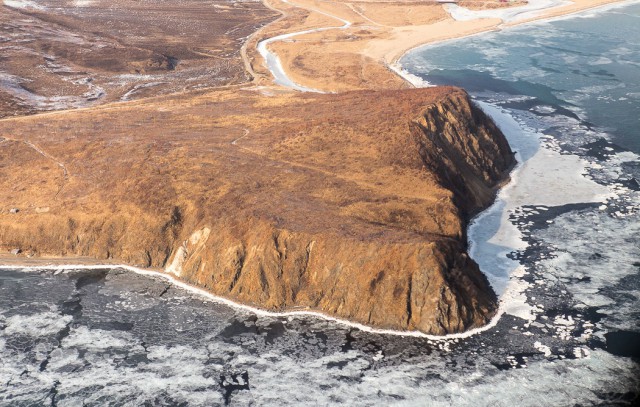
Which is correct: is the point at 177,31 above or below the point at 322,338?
above

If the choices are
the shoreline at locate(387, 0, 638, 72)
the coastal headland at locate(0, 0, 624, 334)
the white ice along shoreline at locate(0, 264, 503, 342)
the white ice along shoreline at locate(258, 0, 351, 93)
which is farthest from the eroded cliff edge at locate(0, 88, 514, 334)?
the shoreline at locate(387, 0, 638, 72)

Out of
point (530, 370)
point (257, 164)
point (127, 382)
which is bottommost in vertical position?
point (127, 382)

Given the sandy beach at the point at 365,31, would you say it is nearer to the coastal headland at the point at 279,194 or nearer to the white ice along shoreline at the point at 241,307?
the coastal headland at the point at 279,194

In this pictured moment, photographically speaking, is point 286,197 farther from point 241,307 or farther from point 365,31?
point 365,31

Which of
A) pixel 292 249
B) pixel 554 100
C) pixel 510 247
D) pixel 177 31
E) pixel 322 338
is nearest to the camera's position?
pixel 322 338

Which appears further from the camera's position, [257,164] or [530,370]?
[257,164]

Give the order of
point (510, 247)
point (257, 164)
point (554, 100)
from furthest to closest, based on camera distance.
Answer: point (554, 100), point (257, 164), point (510, 247)

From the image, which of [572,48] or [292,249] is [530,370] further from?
[572,48]

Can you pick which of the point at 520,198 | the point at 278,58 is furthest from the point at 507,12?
the point at 520,198

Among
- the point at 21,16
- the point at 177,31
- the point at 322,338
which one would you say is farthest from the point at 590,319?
the point at 21,16
